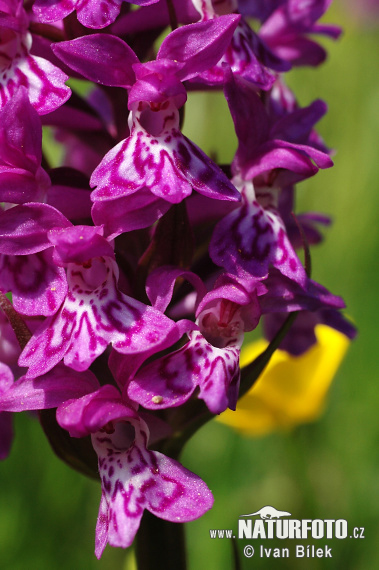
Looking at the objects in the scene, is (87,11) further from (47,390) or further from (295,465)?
(295,465)

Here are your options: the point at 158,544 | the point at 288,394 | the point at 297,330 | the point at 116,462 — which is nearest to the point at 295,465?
the point at 288,394

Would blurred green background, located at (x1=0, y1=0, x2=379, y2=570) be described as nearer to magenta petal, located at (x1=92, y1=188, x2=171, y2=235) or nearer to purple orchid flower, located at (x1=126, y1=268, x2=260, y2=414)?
purple orchid flower, located at (x1=126, y1=268, x2=260, y2=414)

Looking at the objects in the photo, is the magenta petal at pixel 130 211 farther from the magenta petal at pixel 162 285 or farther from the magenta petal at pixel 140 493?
the magenta petal at pixel 140 493

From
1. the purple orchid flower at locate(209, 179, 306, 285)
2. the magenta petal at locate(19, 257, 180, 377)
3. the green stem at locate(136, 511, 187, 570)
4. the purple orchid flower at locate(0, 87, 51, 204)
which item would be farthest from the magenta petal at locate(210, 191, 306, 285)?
the green stem at locate(136, 511, 187, 570)

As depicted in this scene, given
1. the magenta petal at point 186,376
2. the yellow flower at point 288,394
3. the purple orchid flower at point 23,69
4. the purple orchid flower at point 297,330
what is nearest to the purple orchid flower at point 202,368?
the magenta petal at point 186,376

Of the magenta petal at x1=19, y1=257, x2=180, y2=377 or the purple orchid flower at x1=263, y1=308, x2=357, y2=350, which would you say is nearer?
the magenta petal at x1=19, y1=257, x2=180, y2=377

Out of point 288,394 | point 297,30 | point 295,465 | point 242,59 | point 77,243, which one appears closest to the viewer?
Answer: point 77,243

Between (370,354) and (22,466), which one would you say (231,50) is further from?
(370,354)
